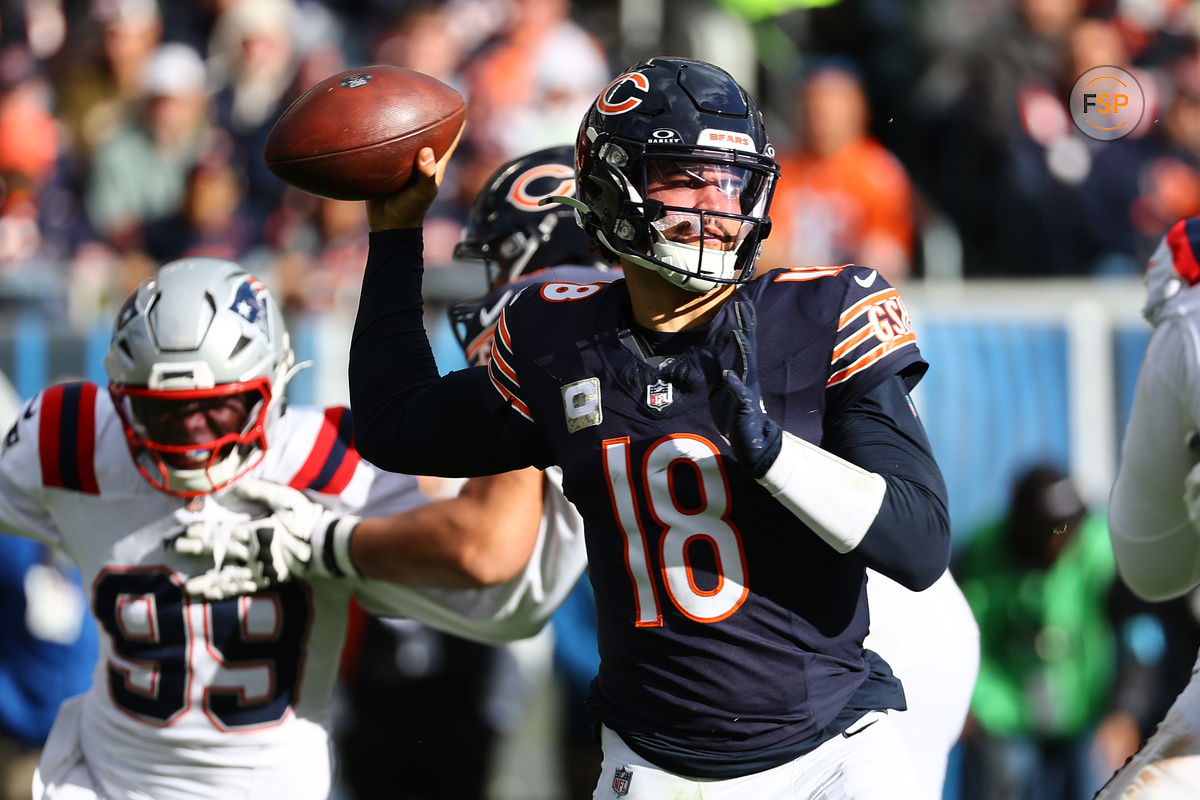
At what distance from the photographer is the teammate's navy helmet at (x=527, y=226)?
4.10 metres

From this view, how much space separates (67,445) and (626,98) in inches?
67.4

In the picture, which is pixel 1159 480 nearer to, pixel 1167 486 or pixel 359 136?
pixel 1167 486

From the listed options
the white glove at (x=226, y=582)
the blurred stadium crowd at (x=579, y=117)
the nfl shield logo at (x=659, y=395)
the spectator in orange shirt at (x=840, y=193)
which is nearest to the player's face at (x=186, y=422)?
the white glove at (x=226, y=582)

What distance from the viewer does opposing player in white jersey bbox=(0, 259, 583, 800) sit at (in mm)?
3525

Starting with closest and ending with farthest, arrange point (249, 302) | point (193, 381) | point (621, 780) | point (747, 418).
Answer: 1. point (747, 418)
2. point (621, 780)
3. point (193, 381)
4. point (249, 302)

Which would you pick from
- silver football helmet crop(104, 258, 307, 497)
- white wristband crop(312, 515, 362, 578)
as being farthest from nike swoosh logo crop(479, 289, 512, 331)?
white wristband crop(312, 515, 362, 578)

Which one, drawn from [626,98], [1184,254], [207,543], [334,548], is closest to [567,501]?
[334,548]

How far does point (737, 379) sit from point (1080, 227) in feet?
15.1

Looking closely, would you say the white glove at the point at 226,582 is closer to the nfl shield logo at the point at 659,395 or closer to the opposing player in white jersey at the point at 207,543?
the opposing player in white jersey at the point at 207,543

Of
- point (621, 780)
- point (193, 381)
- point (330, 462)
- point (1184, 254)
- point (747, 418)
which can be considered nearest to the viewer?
point (747, 418)

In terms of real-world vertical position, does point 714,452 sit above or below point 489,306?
above

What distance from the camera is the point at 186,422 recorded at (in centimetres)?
352

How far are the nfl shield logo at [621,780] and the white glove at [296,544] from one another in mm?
1042

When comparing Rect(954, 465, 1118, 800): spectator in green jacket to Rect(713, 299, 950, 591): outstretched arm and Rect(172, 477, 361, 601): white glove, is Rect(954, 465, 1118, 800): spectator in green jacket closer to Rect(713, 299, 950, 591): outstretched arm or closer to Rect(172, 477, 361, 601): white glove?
Rect(172, 477, 361, 601): white glove
